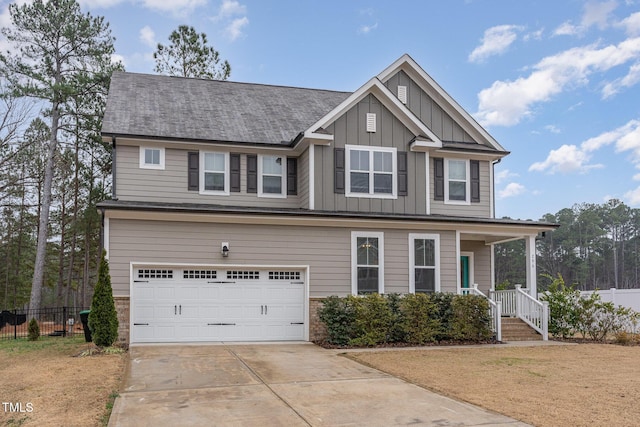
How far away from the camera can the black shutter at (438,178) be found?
18.8 m

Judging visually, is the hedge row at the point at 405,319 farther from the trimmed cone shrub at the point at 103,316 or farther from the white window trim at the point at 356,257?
the trimmed cone shrub at the point at 103,316

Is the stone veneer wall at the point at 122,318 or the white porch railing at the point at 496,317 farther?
the white porch railing at the point at 496,317

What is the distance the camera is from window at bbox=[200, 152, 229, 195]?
1755 cm

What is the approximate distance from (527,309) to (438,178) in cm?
483

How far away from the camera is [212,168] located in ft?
58.0

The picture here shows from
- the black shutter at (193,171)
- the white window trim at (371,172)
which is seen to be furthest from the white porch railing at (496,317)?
the black shutter at (193,171)

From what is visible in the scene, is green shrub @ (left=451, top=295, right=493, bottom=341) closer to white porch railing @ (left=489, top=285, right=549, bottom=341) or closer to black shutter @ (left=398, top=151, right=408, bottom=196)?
white porch railing @ (left=489, top=285, right=549, bottom=341)

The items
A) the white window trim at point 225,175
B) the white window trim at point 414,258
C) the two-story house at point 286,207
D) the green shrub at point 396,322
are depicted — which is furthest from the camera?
the white window trim at point 225,175

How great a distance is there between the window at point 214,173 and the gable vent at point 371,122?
4337mm

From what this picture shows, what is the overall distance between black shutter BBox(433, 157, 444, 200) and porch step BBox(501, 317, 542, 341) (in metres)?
4.29

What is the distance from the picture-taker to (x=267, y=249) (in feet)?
51.6

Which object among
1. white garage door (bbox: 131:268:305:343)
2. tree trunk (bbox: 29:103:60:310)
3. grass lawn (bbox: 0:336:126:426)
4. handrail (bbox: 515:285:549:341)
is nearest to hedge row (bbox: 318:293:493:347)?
white garage door (bbox: 131:268:305:343)

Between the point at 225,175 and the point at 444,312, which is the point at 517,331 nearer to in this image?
the point at 444,312

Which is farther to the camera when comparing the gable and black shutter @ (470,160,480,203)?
the gable
